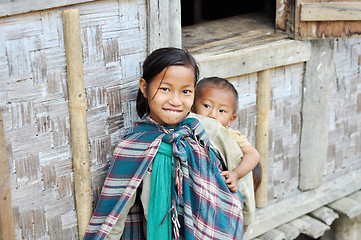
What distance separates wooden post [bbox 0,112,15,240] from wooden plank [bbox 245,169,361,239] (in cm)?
167

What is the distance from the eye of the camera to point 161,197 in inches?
94.1

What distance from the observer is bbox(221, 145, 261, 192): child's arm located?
2537mm

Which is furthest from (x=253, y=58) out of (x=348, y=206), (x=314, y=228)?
(x=348, y=206)

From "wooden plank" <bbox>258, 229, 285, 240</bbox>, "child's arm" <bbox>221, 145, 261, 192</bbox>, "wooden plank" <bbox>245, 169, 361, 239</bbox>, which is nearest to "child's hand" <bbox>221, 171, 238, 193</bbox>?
"child's arm" <bbox>221, 145, 261, 192</bbox>

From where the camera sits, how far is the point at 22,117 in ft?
7.72

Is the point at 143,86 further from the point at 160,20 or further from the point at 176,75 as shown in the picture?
the point at 160,20

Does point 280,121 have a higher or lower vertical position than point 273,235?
higher

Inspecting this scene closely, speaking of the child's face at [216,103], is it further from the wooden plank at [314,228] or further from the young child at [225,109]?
the wooden plank at [314,228]

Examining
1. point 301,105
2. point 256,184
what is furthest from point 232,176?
point 301,105

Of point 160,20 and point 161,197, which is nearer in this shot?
point 161,197

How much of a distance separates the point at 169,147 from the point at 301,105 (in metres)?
1.50

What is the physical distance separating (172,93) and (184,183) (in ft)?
1.27

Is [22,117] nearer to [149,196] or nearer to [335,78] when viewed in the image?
[149,196]

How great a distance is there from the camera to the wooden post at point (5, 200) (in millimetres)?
2318
